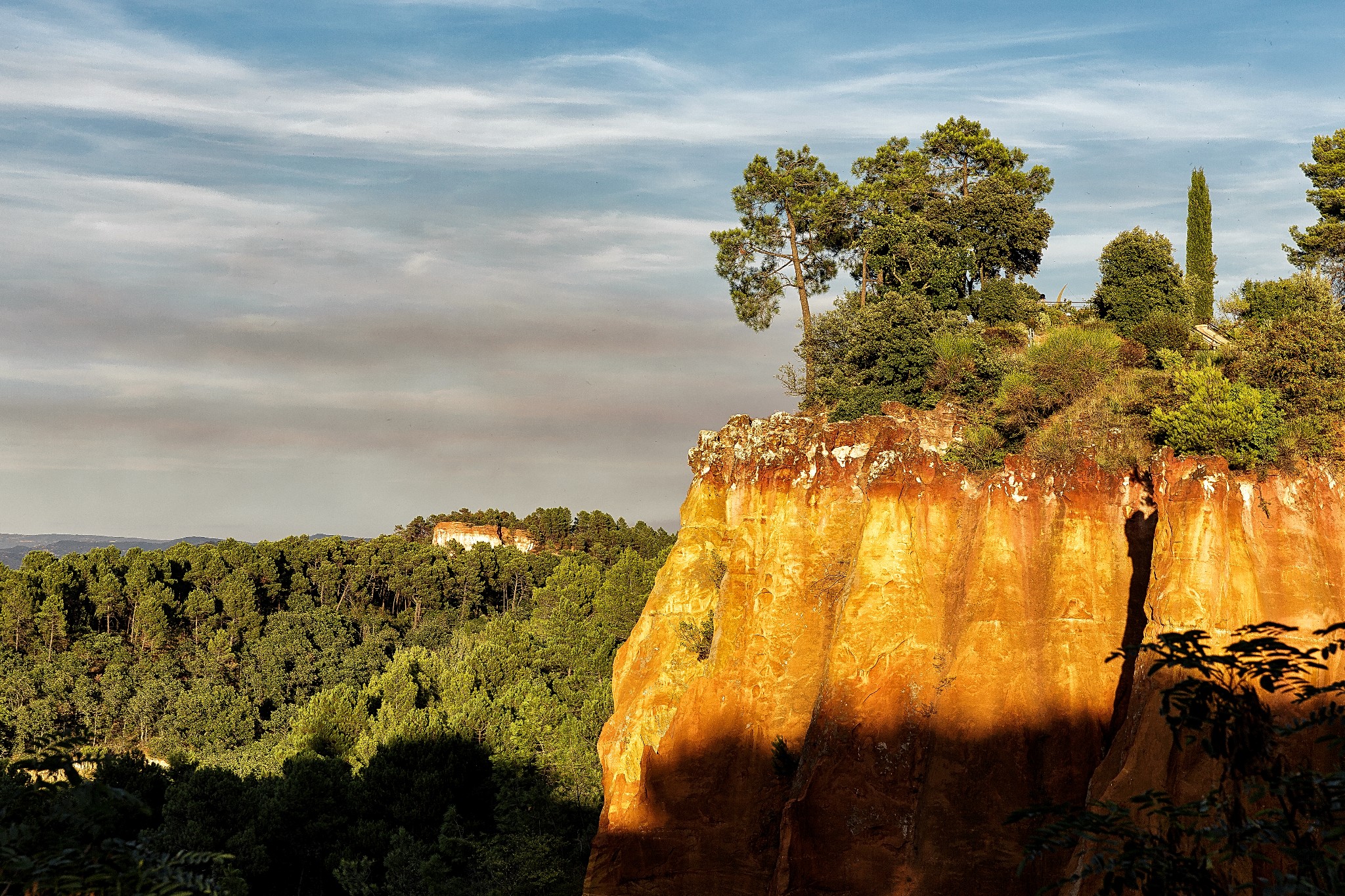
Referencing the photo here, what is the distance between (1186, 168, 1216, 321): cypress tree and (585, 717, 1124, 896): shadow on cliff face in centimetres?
2906

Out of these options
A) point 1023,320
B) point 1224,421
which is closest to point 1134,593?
point 1224,421

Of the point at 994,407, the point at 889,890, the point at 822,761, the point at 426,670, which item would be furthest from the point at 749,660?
the point at 426,670

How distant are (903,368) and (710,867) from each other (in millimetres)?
16511

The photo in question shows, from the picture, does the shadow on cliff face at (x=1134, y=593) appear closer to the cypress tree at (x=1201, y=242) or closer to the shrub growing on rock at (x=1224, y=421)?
the shrub growing on rock at (x=1224, y=421)

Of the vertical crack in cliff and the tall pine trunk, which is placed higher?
the tall pine trunk

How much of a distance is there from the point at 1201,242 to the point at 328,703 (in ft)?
143

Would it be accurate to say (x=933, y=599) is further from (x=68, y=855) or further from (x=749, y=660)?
(x=68, y=855)

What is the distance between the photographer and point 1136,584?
21.2m

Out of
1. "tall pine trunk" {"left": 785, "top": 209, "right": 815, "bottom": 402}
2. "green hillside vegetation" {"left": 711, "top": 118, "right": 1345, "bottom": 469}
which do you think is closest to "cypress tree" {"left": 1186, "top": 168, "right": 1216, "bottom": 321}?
"green hillside vegetation" {"left": 711, "top": 118, "right": 1345, "bottom": 469}

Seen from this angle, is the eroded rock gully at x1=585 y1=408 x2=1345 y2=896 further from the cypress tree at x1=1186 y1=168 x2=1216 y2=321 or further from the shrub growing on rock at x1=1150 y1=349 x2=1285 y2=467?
the cypress tree at x1=1186 y1=168 x2=1216 y2=321

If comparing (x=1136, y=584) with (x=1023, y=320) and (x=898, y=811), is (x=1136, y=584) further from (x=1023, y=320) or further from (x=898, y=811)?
(x=1023, y=320)

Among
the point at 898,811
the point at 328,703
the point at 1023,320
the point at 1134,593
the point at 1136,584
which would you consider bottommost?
the point at 328,703

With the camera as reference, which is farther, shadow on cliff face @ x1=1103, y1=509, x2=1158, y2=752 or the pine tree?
the pine tree

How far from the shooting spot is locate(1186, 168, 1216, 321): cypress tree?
44688mm
